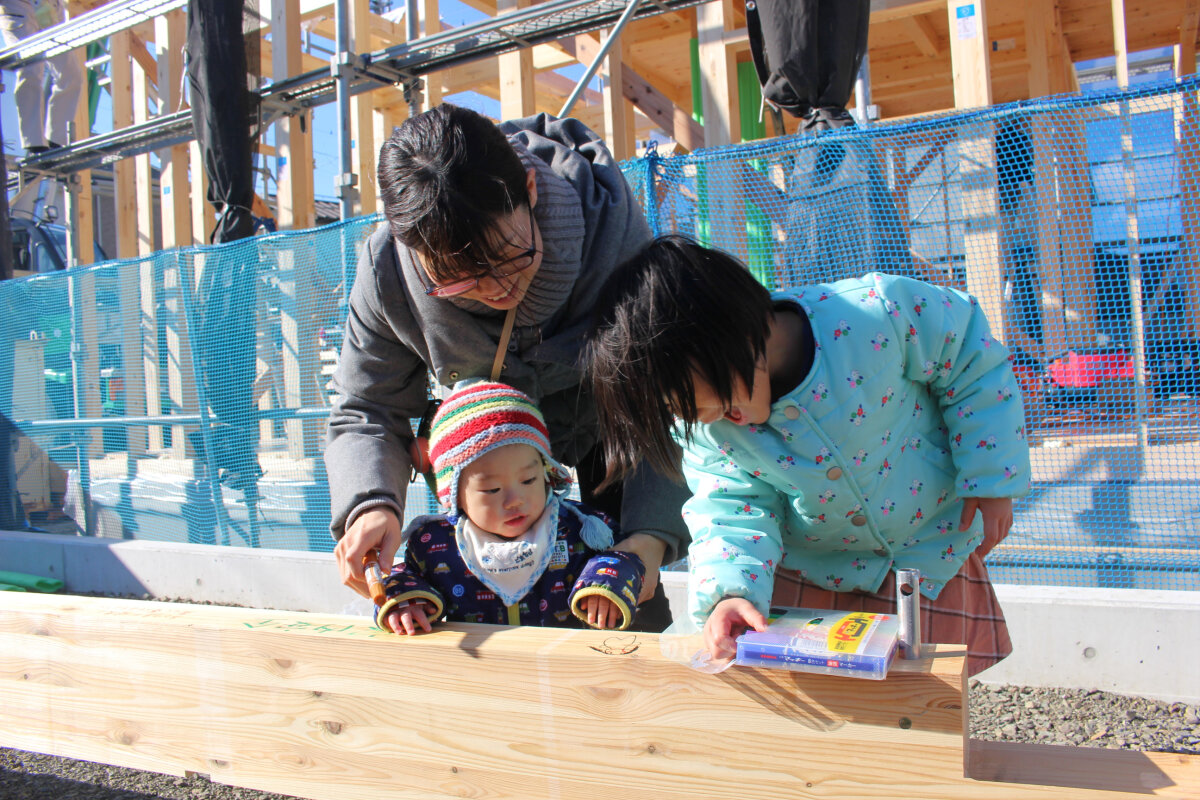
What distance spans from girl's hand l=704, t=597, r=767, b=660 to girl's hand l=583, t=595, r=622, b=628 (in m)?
0.29

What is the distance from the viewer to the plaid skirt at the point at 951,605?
157cm

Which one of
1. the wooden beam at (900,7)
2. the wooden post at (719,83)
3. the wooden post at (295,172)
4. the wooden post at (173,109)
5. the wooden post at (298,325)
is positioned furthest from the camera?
the wooden post at (173,109)

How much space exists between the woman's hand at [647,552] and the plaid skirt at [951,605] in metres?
0.24

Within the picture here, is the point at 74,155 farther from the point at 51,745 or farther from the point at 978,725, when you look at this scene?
the point at 978,725

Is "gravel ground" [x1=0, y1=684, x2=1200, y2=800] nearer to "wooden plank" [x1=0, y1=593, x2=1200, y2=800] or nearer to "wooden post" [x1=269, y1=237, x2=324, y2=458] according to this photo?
"wooden plank" [x1=0, y1=593, x2=1200, y2=800]

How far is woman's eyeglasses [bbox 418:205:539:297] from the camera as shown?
4.69ft

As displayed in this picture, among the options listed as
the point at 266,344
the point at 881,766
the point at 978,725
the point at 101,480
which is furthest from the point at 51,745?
the point at 101,480

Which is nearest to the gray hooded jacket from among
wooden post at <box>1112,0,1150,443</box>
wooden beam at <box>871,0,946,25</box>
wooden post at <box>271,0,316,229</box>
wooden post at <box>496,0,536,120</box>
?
wooden post at <box>1112,0,1150,443</box>

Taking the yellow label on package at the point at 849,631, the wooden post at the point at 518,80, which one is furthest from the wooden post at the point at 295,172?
the yellow label on package at the point at 849,631

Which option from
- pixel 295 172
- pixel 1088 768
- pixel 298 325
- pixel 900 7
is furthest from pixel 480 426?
pixel 295 172

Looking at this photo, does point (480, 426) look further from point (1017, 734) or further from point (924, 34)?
point (924, 34)

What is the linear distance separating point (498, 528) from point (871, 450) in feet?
2.64

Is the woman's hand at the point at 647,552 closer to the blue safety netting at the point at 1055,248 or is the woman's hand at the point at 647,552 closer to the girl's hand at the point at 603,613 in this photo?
the girl's hand at the point at 603,613

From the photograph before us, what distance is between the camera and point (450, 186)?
1307mm
